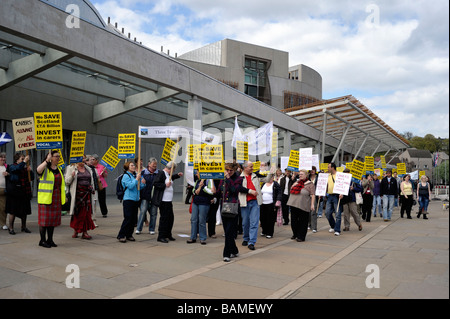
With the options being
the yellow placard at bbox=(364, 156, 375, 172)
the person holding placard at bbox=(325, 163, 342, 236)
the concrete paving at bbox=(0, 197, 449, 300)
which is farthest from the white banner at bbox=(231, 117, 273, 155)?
the concrete paving at bbox=(0, 197, 449, 300)

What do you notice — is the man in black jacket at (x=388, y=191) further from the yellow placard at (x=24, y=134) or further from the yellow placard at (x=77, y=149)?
the yellow placard at (x=24, y=134)

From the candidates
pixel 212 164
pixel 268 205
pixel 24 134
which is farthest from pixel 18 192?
pixel 268 205

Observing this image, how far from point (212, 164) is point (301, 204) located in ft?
8.01

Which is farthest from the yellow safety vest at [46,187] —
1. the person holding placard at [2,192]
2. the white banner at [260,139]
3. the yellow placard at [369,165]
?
the yellow placard at [369,165]

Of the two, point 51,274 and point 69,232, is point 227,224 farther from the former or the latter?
point 69,232

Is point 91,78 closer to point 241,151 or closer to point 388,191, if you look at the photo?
point 241,151

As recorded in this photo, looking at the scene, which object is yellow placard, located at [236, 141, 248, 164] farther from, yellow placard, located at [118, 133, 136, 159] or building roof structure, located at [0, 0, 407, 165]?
building roof structure, located at [0, 0, 407, 165]

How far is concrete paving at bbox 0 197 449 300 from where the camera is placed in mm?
5035

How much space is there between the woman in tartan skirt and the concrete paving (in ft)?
1.11

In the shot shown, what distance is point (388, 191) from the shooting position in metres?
14.4

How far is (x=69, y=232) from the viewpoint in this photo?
31.1 feet
